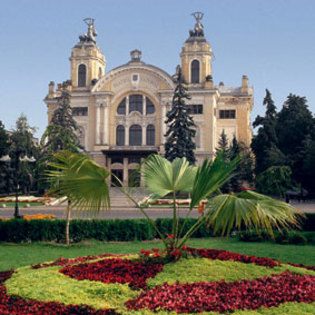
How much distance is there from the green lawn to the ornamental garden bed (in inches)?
155

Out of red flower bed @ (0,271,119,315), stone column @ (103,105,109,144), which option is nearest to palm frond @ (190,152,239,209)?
red flower bed @ (0,271,119,315)

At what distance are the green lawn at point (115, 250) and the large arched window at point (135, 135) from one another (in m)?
34.8

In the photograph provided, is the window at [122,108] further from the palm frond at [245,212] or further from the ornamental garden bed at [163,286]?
the palm frond at [245,212]

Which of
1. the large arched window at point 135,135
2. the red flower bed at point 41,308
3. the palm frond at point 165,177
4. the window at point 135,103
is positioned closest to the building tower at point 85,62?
the window at point 135,103

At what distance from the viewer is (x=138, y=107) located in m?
50.8

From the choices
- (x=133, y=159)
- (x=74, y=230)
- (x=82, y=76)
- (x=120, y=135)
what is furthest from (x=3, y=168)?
(x=74, y=230)

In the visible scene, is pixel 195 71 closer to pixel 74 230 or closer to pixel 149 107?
pixel 149 107

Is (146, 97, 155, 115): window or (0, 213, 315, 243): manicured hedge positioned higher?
(146, 97, 155, 115): window

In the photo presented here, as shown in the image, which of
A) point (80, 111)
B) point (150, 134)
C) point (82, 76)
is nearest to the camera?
point (150, 134)

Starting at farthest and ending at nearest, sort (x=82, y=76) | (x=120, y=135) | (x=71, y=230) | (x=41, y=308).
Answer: (x=82, y=76) → (x=120, y=135) → (x=71, y=230) → (x=41, y=308)

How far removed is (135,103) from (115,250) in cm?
3868

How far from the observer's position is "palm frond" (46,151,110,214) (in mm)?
7035

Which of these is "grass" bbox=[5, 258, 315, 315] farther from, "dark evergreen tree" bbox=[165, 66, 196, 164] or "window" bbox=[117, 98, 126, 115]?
"window" bbox=[117, 98, 126, 115]

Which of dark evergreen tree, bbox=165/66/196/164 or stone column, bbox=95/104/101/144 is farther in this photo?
stone column, bbox=95/104/101/144
